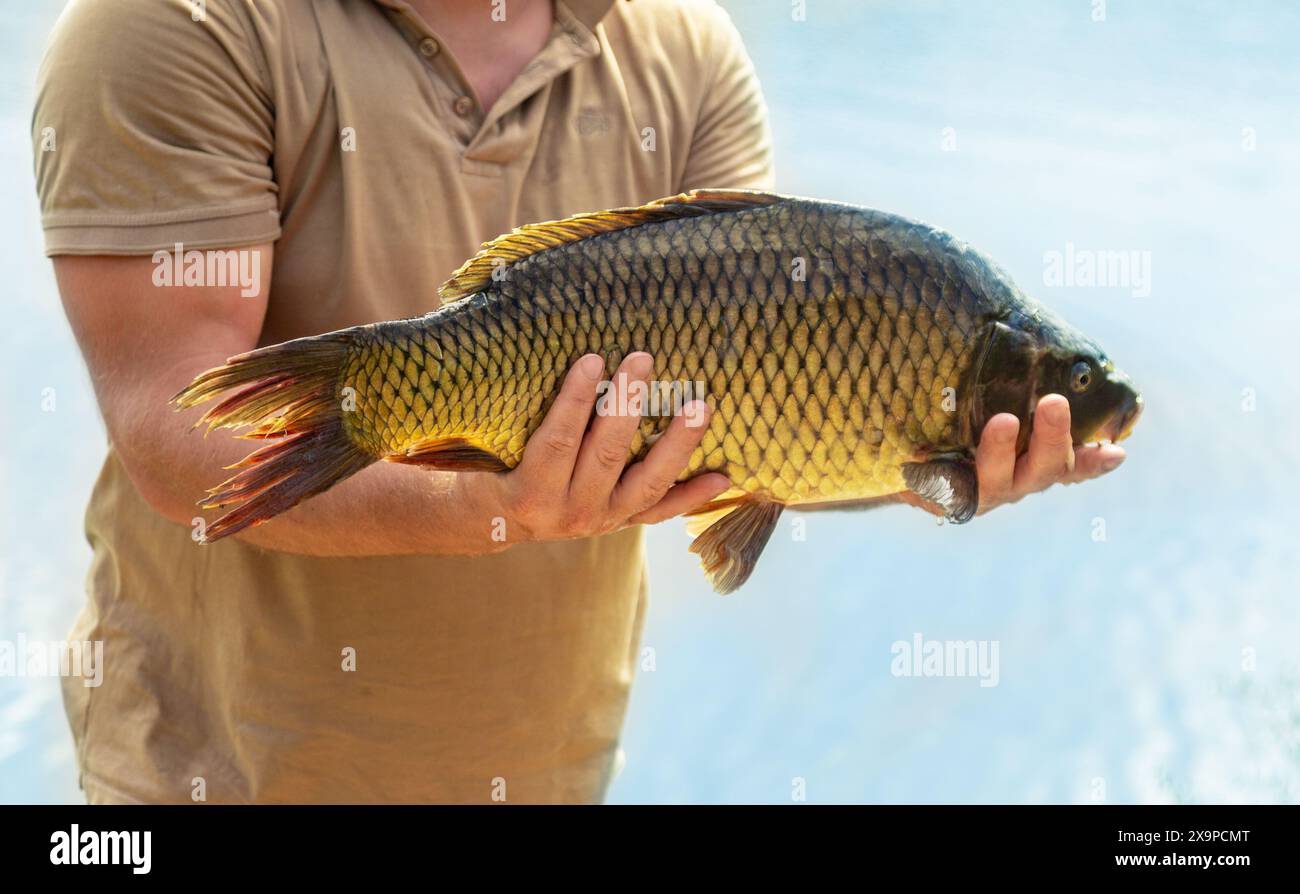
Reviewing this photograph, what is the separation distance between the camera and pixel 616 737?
4.42ft

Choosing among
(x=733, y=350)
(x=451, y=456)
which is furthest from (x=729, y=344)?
(x=451, y=456)

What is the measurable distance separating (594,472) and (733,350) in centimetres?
14

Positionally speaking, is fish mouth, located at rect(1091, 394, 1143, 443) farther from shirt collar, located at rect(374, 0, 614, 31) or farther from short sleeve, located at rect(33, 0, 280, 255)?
short sleeve, located at rect(33, 0, 280, 255)

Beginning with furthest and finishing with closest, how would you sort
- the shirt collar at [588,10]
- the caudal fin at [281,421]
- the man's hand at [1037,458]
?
1. the shirt collar at [588,10]
2. the man's hand at [1037,458]
3. the caudal fin at [281,421]

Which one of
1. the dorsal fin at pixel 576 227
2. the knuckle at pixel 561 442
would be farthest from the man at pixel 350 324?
the dorsal fin at pixel 576 227

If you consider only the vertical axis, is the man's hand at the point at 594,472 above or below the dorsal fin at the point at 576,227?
below

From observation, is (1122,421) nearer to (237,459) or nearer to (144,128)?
(237,459)

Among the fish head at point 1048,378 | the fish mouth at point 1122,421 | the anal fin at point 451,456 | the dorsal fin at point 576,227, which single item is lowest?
the anal fin at point 451,456

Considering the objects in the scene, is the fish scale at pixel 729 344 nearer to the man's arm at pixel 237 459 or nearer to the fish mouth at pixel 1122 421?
the man's arm at pixel 237 459

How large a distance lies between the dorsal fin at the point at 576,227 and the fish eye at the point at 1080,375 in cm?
27

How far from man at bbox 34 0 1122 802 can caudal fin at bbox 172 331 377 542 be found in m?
0.14

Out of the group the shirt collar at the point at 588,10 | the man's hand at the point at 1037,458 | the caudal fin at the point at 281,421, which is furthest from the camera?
the shirt collar at the point at 588,10

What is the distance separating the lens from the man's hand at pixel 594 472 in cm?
93

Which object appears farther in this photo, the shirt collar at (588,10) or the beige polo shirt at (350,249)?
the shirt collar at (588,10)
